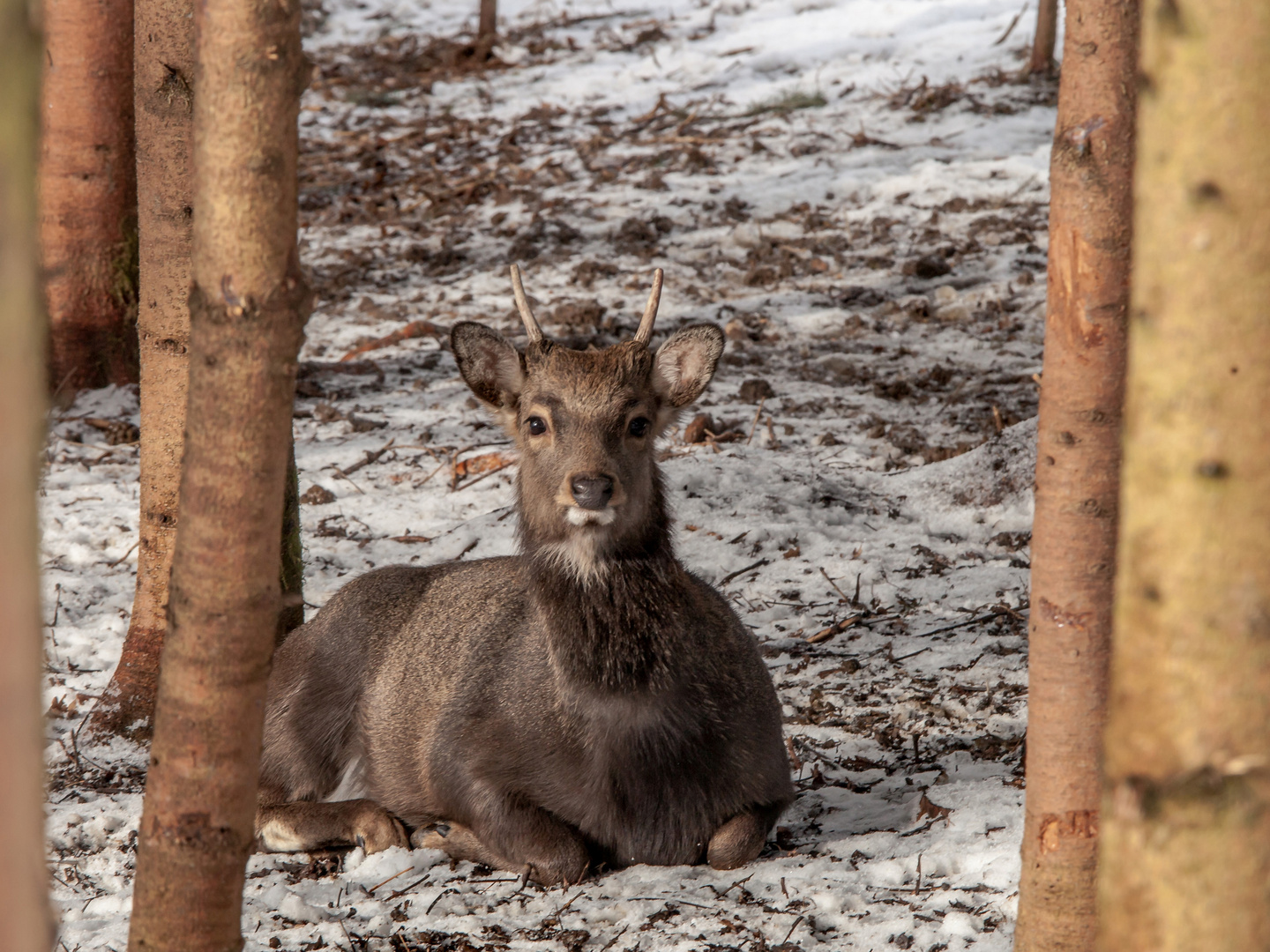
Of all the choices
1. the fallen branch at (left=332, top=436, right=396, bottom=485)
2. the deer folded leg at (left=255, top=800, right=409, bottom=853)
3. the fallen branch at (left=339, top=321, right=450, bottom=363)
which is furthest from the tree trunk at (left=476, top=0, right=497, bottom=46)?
the deer folded leg at (left=255, top=800, right=409, bottom=853)

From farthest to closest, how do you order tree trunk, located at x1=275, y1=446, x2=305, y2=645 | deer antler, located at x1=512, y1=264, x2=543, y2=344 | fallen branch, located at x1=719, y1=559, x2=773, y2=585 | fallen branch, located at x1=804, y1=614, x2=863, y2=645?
fallen branch, located at x1=719, y1=559, x2=773, y2=585, fallen branch, located at x1=804, y1=614, x2=863, y2=645, tree trunk, located at x1=275, y1=446, x2=305, y2=645, deer antler, located at x1=512, y1=264, x2=543, y2=344

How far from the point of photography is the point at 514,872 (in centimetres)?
486

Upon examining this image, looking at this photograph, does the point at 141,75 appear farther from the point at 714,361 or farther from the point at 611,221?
the point at 611,221

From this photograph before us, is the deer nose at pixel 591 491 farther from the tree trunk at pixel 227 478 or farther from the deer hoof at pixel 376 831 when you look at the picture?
the tree trunk at pixel 227 478

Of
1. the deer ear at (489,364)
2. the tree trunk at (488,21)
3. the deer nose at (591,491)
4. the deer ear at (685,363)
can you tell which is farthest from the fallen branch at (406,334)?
the tree trunk at (488,21)

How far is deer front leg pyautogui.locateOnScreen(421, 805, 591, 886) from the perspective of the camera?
4.76 metres

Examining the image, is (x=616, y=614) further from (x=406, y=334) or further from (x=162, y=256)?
(x=406, y=334)

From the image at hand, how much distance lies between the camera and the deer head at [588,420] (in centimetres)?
493

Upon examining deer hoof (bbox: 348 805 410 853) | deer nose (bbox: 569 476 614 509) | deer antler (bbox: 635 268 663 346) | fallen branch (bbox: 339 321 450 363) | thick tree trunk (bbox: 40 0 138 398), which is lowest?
deer hoof (bbox: 348 805 410 853)

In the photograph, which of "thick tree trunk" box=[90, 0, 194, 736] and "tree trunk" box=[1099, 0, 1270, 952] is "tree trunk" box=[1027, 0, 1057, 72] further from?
"tree trunk" box=[1099, 0, 1270, 952]

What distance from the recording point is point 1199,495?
1768 mm

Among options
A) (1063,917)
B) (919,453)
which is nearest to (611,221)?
(919,453)

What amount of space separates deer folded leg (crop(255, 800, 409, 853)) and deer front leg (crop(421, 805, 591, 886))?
313 mm

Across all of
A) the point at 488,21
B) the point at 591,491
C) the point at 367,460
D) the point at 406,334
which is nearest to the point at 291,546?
the point at 591,491
